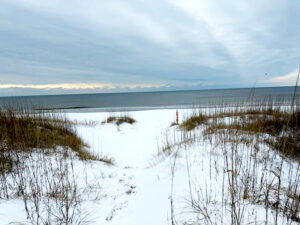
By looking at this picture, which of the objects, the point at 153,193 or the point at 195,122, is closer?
the point at 153,193

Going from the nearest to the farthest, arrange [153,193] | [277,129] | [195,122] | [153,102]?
[153,193] → [277,129] → [195,122] → [153,102]

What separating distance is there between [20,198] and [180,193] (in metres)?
2.17

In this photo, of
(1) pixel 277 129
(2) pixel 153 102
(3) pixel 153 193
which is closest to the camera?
(3) pixel 153 193

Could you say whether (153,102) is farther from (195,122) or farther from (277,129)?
(277,129)

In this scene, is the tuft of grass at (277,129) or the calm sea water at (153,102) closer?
the tuft of grass at (277,129)

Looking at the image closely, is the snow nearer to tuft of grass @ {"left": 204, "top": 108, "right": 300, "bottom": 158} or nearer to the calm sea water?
tuft of grass @ {"left": 204, "top": 108, "right": 300, "bottom": 158}

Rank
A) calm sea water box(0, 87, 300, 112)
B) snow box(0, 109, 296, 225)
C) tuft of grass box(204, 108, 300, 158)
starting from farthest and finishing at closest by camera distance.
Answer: calm sea water box(0, 87, 300, 112), tuft of grass box(204, 108, 300, 158), snow box(0, 109, 296, 225)

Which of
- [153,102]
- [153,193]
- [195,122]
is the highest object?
[153,102]

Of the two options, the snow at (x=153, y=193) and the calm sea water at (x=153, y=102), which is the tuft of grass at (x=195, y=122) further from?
the snow at (x=153, y=193)

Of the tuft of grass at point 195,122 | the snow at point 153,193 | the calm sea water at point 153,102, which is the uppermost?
the calm sea water at point 153,102

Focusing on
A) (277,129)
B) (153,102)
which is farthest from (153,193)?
(153,102)

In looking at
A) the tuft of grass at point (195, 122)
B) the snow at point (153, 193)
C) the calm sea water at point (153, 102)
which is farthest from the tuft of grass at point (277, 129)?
the tuft of grass at point (195, 122)

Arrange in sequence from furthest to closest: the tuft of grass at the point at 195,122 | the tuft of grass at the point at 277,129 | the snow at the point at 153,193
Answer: the tuft of grass at the point at 195,122
the tuft of grass at the point at 277,129
the snow at the point at 153,193

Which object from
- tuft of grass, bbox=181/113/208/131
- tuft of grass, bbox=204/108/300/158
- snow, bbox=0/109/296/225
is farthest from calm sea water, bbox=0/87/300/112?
snow, bbox=0/109/296/225
